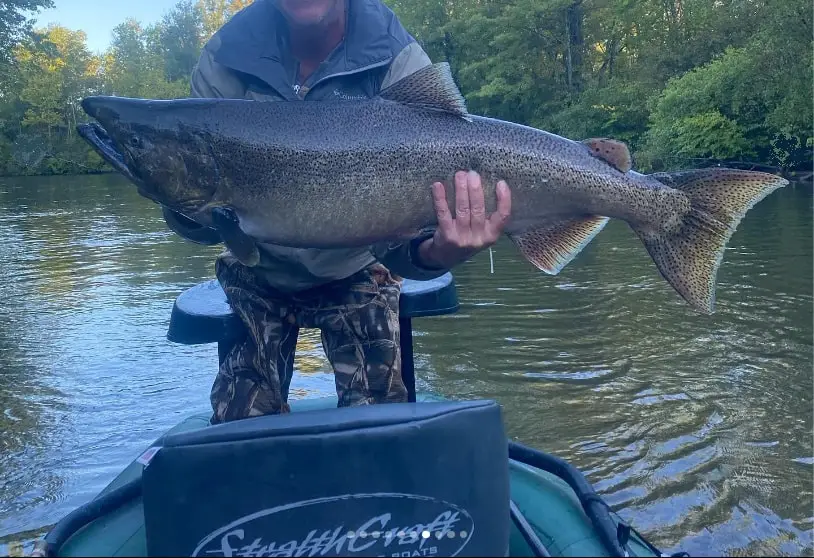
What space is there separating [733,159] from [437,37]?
816 inches

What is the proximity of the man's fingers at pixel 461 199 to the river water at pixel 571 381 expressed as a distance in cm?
210

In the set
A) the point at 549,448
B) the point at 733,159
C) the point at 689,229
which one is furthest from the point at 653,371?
the point at 733,159

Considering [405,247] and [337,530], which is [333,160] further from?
[337,530]

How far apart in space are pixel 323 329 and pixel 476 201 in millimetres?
943

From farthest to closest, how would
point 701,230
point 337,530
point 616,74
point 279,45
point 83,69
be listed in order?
point 83,69
point 616,74
point 279,45
point 701,230
point 337,530

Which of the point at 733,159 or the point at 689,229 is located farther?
the point at 733,159

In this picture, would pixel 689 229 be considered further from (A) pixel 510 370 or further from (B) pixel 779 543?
(A) pixel 510 370

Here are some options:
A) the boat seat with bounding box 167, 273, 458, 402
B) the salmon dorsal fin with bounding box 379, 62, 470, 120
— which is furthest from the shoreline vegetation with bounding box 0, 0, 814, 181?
the salmon dorsal fin with bounding box 379, 62, 470, 120

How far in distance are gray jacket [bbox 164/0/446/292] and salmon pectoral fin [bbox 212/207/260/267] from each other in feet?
0.75

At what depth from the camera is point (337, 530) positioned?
84.3 inches

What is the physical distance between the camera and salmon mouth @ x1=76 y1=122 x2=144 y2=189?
9.91 ft

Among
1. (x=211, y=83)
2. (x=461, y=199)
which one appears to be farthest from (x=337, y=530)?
(x=211, y=83)

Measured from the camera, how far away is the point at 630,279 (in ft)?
36.3

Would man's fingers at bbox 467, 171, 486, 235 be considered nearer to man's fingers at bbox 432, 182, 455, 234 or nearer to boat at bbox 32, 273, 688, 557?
man's fingers at bbox 432, 182, 455, 234
